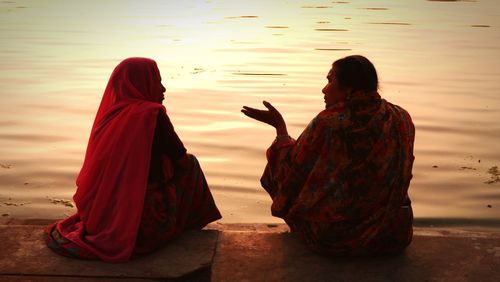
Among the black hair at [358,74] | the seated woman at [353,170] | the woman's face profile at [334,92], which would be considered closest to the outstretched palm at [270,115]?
the seated woman at [353,170]

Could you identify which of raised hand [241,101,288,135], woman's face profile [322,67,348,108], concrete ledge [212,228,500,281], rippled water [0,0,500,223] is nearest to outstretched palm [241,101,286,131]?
raised hand [241,101,288,135]

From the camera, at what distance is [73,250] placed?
3.83 meters

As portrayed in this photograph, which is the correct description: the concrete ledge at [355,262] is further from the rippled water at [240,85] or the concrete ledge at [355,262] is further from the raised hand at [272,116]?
the rippled water at [240,85]

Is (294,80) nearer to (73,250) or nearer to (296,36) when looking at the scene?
(296,36)

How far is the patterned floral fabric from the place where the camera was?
12.1 feet

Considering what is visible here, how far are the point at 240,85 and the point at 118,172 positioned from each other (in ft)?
20.1

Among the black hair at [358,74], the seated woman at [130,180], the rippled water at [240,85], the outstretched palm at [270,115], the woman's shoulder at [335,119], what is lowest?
the rippled water at [240,85]

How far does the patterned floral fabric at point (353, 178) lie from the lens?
3.70m

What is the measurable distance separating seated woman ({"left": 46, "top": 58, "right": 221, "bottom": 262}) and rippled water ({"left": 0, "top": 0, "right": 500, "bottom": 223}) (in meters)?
1.31

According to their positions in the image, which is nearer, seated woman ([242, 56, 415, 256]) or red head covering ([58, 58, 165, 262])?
seated woman ([242, 56, 415, 256])

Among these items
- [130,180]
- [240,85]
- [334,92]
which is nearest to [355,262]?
[334,92]

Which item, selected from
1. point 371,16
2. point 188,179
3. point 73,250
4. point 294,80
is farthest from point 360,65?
point 371,16

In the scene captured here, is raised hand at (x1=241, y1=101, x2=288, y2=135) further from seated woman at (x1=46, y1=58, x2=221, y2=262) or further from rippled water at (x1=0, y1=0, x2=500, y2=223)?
rippled water at (x1=0, y1=0, x2=500, y2=223)

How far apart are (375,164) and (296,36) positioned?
11888 millimetres
